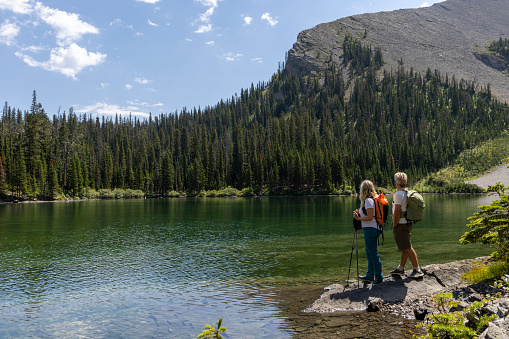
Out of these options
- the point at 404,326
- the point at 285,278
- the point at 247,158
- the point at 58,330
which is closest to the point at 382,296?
the point at 404,326

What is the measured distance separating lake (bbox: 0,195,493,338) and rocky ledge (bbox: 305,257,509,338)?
1.78 meters

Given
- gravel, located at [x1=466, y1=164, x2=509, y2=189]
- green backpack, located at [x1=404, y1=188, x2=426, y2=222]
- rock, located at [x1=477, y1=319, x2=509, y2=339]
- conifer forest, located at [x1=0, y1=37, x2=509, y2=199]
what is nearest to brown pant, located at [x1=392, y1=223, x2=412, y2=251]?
green backpack, located at [x1=404, y1=188, x2=426, y2=222]

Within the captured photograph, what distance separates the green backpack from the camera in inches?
415

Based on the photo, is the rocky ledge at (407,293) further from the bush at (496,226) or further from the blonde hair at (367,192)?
the blonde hair at (367,192)

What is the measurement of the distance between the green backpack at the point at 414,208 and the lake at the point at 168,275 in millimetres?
4690

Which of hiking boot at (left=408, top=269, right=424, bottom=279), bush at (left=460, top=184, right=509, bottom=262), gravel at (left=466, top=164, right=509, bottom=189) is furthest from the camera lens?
gravel at (left=466, top=164, right=509, bottom=189)

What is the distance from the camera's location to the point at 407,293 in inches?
418

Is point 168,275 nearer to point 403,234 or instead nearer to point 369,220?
point 369,220

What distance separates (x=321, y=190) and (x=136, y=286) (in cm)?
11589

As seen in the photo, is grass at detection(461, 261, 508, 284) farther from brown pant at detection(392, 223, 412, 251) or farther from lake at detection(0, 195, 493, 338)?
lake at detection(0, 195, 493, 338)

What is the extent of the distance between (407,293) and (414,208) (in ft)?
8.12

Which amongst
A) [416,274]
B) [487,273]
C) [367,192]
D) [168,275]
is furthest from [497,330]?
[168,275]

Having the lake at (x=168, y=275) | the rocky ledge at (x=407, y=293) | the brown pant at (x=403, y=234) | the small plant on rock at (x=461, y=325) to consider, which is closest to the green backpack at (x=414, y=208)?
the brown pant at (x=403, y=234)

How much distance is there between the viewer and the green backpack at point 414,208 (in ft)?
34.6
